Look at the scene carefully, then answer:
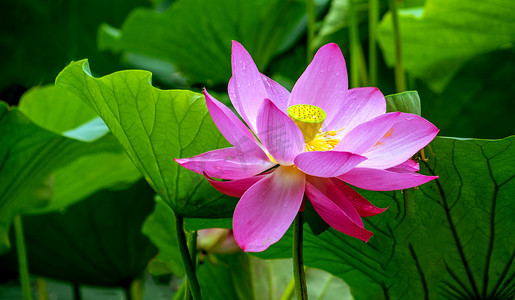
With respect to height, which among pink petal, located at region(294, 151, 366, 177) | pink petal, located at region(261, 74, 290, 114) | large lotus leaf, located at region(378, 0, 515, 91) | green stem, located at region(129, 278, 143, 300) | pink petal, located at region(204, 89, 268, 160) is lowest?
green stem, located at region(129, 278, 143, 300)

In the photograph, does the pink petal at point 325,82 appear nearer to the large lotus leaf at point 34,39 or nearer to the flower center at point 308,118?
the flower center at point 308,118

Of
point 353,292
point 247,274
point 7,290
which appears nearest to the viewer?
point 353,292

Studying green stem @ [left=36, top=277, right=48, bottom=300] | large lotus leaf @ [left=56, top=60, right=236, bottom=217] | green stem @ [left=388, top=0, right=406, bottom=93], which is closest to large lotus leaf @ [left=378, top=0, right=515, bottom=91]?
green stem @ [left=388, top=0, right=406, bottom=93]

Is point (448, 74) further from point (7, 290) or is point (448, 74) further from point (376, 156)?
point (7, 290)

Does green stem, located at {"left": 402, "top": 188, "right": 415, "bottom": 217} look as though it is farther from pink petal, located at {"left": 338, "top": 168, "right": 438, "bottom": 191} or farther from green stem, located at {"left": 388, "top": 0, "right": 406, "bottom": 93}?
green stem, located at {"left": 388, "top": 0, "right": 406, "bottom": 93}

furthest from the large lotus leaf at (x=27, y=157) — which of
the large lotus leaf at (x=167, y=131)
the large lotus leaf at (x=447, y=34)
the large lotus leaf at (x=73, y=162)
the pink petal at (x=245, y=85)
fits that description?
the large lotus leaf at (x=447, y=34)

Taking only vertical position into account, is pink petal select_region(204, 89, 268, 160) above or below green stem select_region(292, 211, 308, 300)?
above


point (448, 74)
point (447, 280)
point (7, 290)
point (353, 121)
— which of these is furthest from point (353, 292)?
point (7, 290)
